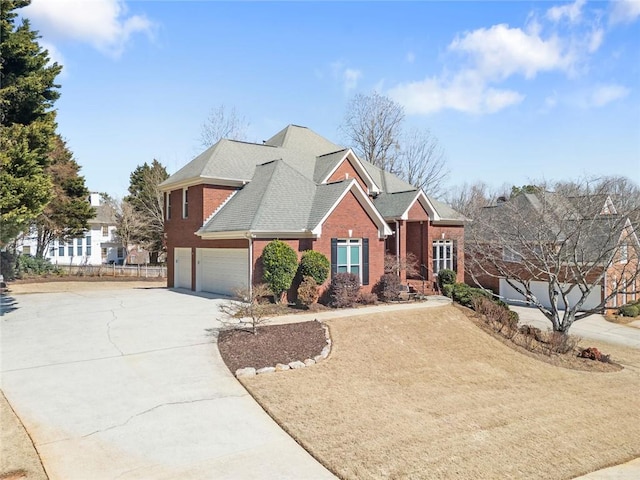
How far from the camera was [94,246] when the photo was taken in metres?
55.5

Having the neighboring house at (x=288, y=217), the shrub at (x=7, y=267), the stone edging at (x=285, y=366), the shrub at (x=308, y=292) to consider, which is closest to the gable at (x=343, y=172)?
the neighboring house at (x=288, y=217)

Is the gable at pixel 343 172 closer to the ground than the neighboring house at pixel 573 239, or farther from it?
farther from it

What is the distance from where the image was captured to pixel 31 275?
33.8 metres

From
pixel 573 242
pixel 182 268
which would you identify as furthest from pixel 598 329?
pixel 182 268

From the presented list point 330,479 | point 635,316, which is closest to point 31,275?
point 330,479

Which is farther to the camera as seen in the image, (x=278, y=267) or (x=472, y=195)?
(x=472, y=195)

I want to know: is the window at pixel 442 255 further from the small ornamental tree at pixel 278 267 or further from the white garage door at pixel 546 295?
the small ornamental tree at pixel 278 267

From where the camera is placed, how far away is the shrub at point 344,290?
18.8 metres

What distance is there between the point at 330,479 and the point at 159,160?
4880 cm

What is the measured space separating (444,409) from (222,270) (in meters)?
14.1

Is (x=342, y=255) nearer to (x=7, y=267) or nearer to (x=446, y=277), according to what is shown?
(x=446, y=277)

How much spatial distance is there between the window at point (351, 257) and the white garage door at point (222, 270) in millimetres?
4073

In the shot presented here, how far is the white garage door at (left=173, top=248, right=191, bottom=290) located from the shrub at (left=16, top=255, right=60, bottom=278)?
53.3ft

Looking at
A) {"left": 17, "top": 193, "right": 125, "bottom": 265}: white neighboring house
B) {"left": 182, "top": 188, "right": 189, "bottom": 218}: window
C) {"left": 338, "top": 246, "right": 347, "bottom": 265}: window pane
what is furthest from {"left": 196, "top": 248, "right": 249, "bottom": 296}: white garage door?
{"left": 17, "top": 193, "right": 125, "bottom": 265}: white neighboring house
